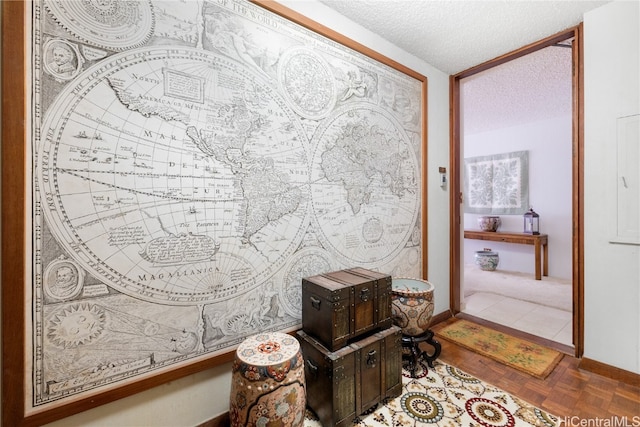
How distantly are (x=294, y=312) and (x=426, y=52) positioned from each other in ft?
7.95

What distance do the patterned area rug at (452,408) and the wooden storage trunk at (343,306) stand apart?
43 centimetres

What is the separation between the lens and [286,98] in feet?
5.20

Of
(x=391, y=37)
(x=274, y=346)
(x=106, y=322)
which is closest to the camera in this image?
(x=106, y=322)

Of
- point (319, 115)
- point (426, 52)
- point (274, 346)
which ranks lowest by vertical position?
point (274, 346)

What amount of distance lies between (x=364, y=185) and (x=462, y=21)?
139 cm

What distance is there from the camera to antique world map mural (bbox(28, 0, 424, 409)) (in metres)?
1.00

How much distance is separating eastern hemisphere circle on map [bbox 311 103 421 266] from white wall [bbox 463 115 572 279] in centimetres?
333

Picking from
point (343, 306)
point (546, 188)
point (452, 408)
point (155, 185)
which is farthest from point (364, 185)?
point (546, 188)

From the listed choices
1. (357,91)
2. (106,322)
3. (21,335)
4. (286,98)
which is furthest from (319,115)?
(21,335)

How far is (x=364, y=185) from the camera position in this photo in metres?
2.01

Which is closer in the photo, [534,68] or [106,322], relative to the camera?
[106,322]

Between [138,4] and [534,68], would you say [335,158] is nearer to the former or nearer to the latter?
[138,4]

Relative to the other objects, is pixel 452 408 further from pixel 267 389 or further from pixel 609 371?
pixel 609 371

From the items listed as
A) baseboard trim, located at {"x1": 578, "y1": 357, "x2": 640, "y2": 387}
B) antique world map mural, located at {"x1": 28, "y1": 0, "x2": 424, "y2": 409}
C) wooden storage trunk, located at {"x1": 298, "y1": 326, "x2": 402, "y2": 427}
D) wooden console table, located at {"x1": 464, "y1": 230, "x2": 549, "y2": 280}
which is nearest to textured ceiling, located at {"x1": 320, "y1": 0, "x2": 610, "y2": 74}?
antique world map mural, located at {"x1": 28, "y1": 0, "x2": 424, "y2": 409}
